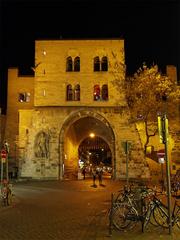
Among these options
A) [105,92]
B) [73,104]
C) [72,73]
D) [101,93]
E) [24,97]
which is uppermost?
[72,73]

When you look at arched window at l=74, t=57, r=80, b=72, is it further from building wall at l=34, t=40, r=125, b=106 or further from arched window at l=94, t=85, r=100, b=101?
arched window at l=94, t=85, r=100, b=101

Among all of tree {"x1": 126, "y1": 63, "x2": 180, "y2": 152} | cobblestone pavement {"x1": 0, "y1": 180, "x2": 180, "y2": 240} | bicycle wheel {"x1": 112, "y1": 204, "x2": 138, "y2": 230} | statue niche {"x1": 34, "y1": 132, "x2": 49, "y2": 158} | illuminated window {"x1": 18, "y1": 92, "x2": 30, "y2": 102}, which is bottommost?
cobblestone pavement {"x1": 0, "y1": 180, "x2": 180, "y2": 240}

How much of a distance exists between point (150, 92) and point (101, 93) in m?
8.08

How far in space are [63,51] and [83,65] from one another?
270 centimetres

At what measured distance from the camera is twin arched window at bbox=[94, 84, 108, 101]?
→ 3962cm

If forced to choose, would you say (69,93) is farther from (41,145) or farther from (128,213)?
(128,213)

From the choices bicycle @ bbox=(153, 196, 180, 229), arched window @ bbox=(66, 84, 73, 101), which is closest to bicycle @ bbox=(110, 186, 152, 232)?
bicycle @ bbox=(153, 196, 180, 229)

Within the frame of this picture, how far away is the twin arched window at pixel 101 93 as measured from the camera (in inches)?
1560

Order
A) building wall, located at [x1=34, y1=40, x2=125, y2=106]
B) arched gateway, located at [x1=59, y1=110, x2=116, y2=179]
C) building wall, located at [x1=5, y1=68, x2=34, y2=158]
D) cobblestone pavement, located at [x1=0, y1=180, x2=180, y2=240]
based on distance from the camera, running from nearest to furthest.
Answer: cobblestone pavement, located at [x1=0, y1=180, x2=180, y2=240] < arched gateway, located at [x1=59, y1=110, x2=116, y2=179] < building wall, located at [x1=34, y1=40, x2=125, y2=106] < building wall, located at [x1=5, y1=68, x2=34, y2=158]

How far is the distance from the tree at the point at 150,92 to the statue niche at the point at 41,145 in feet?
31.3

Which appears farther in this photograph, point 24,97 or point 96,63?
point 24,97

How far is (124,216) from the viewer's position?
10.8 meters

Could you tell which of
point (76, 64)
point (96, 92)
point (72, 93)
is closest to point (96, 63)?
point (76, 64)

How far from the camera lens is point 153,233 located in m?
10.2
